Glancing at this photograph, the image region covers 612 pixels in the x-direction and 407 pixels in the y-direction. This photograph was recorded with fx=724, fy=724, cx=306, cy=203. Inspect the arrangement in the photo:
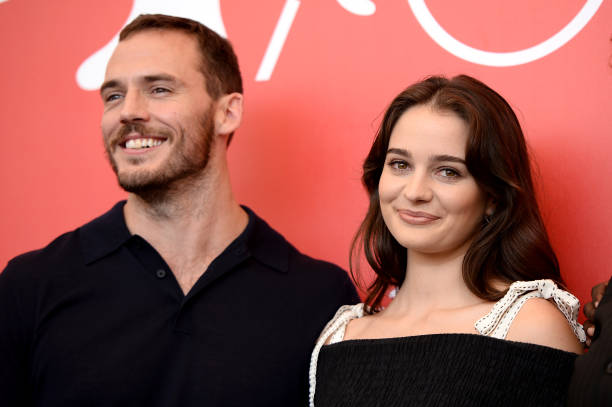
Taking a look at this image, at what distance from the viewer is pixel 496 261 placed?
146 cm

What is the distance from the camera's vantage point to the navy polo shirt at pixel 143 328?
1.56 meters

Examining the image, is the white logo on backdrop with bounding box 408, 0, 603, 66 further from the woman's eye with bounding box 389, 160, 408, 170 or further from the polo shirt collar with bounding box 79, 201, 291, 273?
the polo shirt collar with bounding box 79, 201, 291, 273

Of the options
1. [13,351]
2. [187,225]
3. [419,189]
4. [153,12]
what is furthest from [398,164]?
[153,12]

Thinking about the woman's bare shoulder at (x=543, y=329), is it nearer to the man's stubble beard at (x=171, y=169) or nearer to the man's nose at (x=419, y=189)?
the man's nose at (x=419, y=189)

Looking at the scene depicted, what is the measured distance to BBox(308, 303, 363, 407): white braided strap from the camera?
159 cm

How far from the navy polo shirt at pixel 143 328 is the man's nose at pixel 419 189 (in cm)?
46

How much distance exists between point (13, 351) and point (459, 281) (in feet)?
3.19

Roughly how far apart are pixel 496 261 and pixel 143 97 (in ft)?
3.14

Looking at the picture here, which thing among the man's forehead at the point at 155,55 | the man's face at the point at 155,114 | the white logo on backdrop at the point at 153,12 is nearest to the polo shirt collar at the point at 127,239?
the man's face at the point at 155,114

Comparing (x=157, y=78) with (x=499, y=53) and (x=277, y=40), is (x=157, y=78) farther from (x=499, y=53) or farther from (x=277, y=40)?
(x=499, y=53)

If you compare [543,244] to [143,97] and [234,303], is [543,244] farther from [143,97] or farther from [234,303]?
[143,97]

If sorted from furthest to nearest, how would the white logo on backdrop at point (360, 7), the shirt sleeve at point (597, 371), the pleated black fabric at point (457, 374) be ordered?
the white logo on backdrop at point (360, 7), the pleated black fabric at point (457, 374), the shirt sleeve at point (597, 371)

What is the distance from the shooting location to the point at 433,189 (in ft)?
4.62

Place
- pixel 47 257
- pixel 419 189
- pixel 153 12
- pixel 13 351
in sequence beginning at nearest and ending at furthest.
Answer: pixel 419 189 → pixel 13 351 → pixel 47 257 → pixel 153 12
